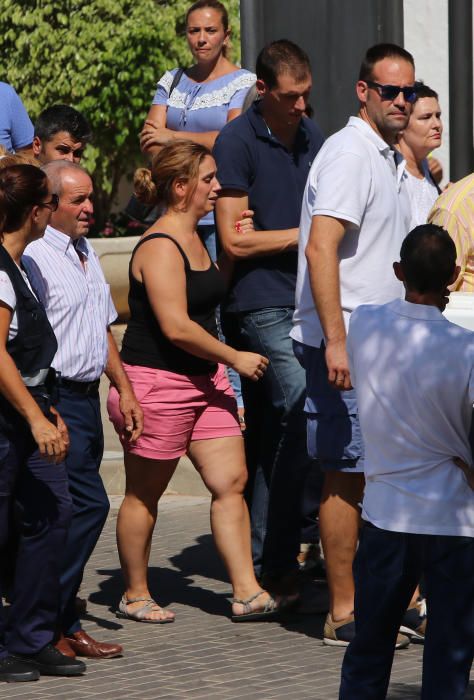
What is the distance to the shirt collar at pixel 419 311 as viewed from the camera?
437 cm

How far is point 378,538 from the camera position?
14.4ft

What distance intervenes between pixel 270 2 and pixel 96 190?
936 centimetres

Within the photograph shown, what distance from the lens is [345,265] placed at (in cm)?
589

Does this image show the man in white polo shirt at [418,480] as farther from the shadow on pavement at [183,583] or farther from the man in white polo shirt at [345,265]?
the shadow on pavement at [183,583]

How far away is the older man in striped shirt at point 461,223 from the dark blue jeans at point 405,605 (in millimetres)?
2258

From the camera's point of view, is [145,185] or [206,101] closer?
[145,185]

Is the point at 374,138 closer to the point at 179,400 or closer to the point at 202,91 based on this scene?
the point at 179,400

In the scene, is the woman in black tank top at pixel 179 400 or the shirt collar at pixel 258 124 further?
the shirt collar at pixel 258 124

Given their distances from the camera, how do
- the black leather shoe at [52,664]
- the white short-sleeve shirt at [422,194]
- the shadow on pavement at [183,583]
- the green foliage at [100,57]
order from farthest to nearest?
the green foliage at [100,57] < the white short-sleeve shirt at [422,194] < the shadow on pavement at [183,583] < the black leather shoe at [52,664]

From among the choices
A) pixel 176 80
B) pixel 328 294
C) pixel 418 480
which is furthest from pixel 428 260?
pixel 176 80

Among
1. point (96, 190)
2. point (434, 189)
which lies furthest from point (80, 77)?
point (434, 189)

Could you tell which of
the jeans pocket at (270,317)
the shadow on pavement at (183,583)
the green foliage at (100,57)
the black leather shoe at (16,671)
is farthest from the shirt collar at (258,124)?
the green foliage at (100,57)

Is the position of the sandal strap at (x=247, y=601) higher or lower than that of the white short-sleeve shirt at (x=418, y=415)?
lower

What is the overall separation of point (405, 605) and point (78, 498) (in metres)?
1.87
